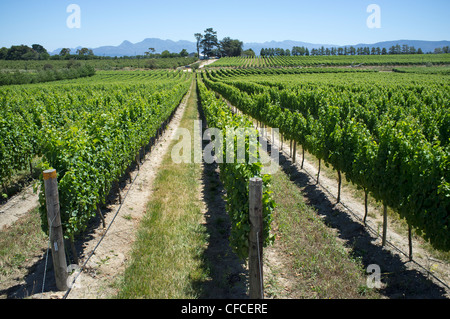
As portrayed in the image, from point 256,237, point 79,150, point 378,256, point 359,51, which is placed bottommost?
point 378,256

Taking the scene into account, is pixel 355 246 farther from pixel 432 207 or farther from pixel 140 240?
pixel 140 240

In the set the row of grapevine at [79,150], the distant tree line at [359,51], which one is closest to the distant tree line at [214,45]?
the distant tree line at [359,51]

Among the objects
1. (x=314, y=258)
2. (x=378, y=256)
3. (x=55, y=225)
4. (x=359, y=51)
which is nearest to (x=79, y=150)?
(x=55, y=225)

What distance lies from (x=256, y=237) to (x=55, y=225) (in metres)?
3.36

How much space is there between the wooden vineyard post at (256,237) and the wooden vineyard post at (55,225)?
3.26m

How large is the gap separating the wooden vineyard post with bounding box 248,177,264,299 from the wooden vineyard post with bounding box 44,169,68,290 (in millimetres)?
3256

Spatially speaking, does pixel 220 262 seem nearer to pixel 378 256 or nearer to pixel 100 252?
pixel 100 252

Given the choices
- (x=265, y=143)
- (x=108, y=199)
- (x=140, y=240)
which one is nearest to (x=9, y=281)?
(x=140, y=240)

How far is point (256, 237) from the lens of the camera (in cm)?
456

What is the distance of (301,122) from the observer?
12562mm

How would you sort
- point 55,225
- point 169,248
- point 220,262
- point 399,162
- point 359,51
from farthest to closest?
1. point 359,51
2. point 169,248
3. point 399,162
4. point 220,262
5. point 55,225

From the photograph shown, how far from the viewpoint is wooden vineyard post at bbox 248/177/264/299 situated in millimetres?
4391

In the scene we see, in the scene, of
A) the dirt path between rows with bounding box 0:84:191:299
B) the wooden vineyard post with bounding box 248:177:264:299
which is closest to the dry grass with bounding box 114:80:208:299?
the dirt path between rows with bounding box 0:84:191:299

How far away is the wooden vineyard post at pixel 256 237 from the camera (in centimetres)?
439
